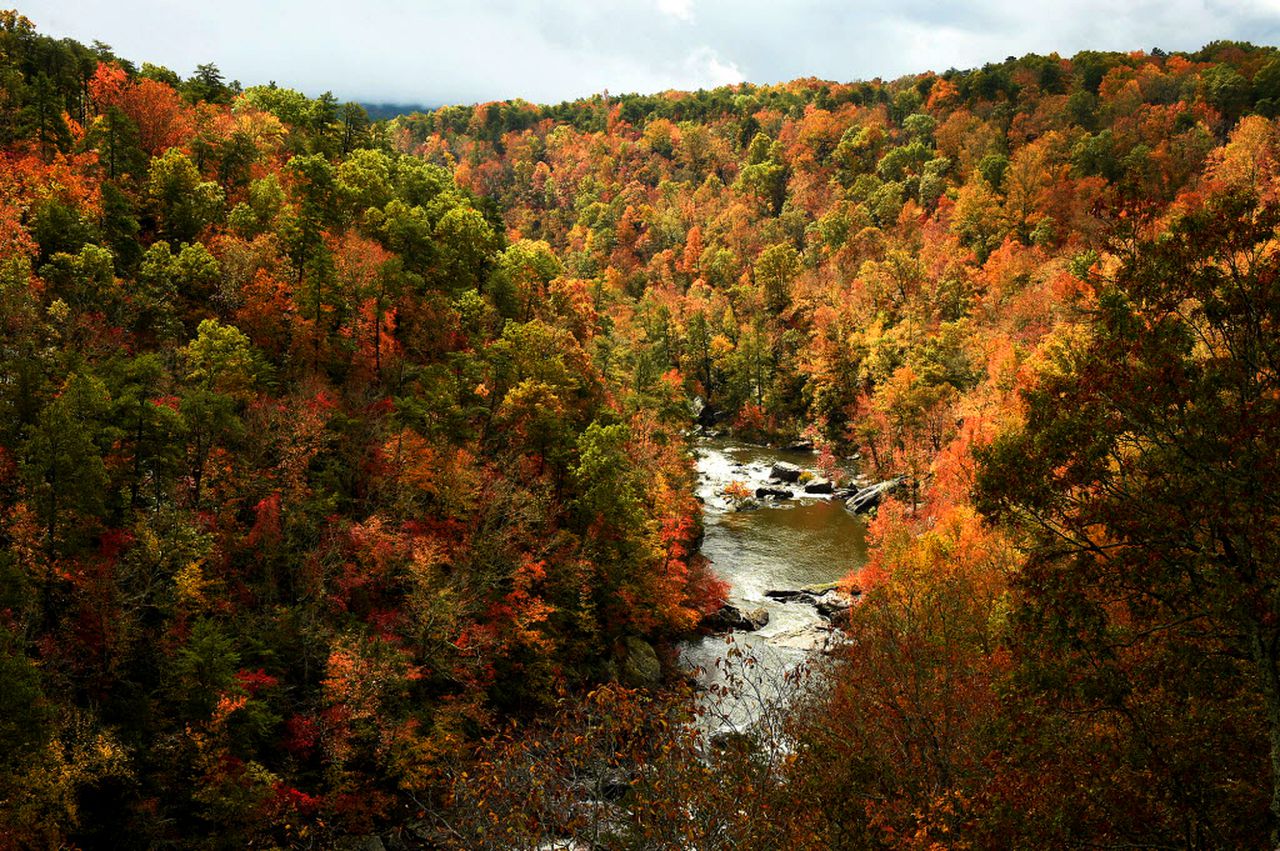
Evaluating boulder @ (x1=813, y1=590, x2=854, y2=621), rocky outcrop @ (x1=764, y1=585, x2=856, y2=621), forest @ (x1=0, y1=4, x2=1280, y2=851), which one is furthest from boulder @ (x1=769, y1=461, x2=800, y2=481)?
boulder @ (x1=813, y1=590, x2=854, y2=621)

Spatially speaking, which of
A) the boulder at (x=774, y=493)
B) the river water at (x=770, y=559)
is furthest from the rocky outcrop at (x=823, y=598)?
the boulder at (x=774, y=493)

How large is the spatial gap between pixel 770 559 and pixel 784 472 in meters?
17.9

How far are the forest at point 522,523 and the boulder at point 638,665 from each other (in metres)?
0.25

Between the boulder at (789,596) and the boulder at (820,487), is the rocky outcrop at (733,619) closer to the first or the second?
the boulder at (789,596)

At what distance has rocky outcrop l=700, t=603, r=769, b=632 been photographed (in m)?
39.1

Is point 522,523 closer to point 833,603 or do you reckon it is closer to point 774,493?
point 833,603

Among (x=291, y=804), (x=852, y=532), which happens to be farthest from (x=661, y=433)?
(x=291, y=804)

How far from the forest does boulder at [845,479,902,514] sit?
1528 millimetres

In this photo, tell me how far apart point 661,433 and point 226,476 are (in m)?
29.3

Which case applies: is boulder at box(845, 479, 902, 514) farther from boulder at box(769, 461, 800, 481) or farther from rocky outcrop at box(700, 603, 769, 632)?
rocky outcrop at box(700, 603, 769, 632)

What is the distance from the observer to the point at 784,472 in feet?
212

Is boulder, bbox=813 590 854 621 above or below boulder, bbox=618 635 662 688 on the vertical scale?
above

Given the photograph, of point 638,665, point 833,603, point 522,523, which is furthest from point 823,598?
point 522,523

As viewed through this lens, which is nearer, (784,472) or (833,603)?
(833,603)
